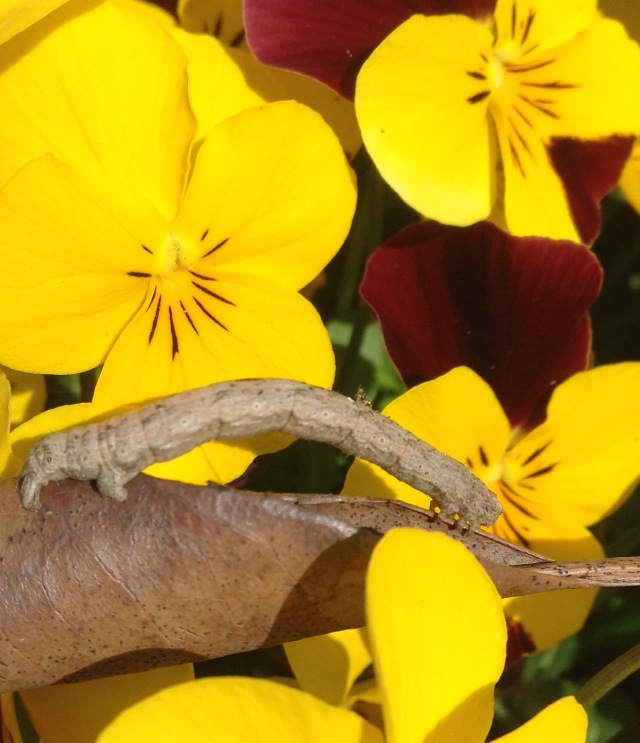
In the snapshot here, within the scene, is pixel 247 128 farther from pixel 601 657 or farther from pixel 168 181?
pixel 601 657

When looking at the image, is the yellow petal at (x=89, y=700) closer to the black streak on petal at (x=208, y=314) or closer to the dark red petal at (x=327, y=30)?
the black streak on petal at (x=208, y=314)

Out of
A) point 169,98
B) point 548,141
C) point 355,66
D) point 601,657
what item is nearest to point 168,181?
point 169,98

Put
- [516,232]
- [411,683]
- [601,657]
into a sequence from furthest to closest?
1. [601,657]
2. [516,232]
3. [411,683]

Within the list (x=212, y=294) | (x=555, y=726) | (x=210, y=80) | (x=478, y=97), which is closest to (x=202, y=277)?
(x=212, y=294)

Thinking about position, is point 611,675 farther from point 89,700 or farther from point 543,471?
point 89,700

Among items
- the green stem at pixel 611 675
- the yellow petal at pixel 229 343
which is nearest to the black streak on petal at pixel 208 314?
the yellow petal at pixel 229 343

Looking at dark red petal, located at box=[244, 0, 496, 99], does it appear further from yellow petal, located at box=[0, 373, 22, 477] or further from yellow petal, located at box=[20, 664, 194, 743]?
yellow petal, located at box=[20, 664, 194, 743]

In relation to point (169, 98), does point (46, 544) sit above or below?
below

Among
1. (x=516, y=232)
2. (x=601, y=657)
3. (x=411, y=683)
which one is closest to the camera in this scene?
(x=411, y=683)
